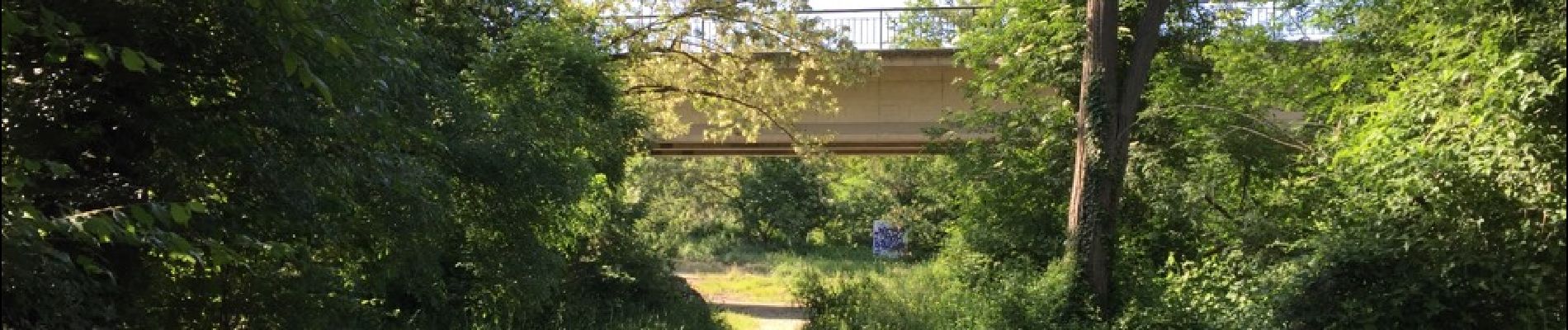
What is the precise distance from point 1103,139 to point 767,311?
11307 mm

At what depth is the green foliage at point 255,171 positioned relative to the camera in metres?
4.35

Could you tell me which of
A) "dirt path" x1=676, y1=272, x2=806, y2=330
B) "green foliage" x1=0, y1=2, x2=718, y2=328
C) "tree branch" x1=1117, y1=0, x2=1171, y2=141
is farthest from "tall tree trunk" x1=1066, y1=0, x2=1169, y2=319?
"dirt path" x1=676, y1=272, x2=806, y2=330

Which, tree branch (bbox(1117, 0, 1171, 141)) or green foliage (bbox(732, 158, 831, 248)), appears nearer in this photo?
tree branch (bbox(1117, 0, 1171, 141))

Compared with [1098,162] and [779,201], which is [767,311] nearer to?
[1098,162]

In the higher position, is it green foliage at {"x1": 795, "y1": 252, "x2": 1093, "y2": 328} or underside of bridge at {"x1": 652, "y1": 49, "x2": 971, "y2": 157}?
underside of bridge at {"x1": 652, "y1": 49, "x2": 971, "y2": 157}

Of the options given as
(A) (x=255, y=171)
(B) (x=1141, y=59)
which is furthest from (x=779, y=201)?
(A) (x=255, y=171)

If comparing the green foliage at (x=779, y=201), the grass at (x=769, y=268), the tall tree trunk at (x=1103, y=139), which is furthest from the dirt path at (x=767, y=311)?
the green foliage at (x=779, y=201)

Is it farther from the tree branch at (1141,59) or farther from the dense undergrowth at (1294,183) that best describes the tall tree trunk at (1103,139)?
the dense undergrowth at (1294,183)

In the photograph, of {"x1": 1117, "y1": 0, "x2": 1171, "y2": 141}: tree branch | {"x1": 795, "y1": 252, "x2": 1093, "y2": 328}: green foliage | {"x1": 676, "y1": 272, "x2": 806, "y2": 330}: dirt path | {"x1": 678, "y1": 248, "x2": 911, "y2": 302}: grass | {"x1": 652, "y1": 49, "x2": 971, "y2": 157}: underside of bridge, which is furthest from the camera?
{"x1": 678, "y1": 248, "x2": 911, "y2": 302}: grass

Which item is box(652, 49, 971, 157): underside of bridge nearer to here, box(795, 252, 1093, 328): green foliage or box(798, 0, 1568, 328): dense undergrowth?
box(795, 252, 1093, 328): green foliage

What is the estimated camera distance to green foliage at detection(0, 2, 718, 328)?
4.35 metres

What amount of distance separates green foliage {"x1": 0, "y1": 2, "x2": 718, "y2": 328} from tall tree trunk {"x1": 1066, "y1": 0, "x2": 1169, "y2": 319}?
4.89 m

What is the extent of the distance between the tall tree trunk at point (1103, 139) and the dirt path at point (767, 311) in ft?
22.4

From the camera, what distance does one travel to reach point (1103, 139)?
11.6 meters
